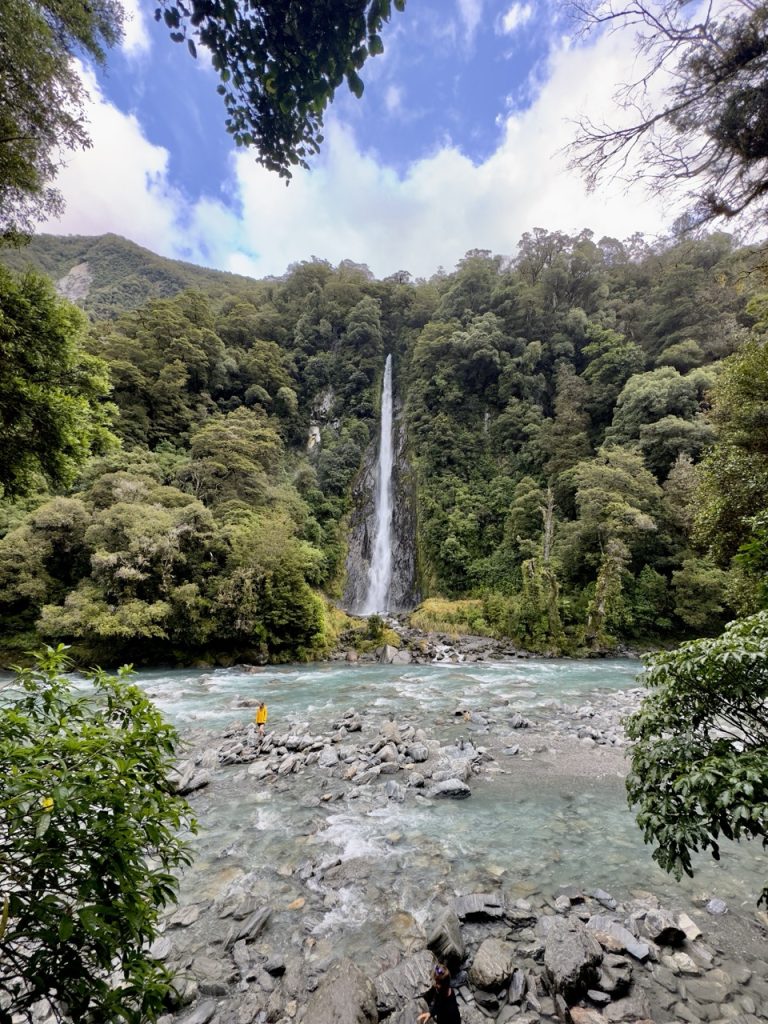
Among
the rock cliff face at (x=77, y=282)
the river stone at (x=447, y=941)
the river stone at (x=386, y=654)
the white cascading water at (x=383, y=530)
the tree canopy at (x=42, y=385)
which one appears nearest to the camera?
the river stone at (x=447, y=941)

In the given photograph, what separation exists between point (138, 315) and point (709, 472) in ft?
116

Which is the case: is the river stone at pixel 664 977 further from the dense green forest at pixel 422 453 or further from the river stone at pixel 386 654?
the river stone at pixel 386 654

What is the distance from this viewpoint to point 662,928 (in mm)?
3602

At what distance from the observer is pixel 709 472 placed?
8.40m

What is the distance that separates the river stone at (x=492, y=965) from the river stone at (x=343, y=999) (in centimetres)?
82

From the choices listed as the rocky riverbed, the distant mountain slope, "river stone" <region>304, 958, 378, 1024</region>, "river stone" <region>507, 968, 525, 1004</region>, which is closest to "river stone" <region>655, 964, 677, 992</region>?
the rocky riverbed

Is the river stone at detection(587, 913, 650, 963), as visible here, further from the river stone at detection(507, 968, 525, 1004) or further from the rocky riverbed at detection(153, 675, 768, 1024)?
the river stone at detection(507, 968, 525, 1004)

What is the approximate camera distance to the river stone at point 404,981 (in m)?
3.14

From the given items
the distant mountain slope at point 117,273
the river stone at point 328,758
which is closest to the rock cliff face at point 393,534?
the river stone at point 328,758

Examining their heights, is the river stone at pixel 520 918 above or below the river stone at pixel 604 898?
below

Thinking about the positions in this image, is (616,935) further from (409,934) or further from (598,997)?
(409,934)

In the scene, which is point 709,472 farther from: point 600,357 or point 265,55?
point 600,357

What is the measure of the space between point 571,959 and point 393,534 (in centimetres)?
2597

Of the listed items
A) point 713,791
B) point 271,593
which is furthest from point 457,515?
point 713,791
